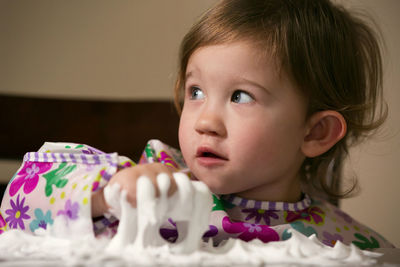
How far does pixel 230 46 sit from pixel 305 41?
15cm

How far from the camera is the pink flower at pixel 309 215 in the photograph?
91 centimetres

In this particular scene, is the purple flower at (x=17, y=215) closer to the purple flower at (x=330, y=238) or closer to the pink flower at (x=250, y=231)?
the pink flower at (x=250, y=231)

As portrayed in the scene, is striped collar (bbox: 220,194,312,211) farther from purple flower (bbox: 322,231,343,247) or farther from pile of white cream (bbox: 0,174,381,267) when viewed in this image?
pile of white cream (bbox: 0,174,381,267)

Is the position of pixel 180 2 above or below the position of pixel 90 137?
above

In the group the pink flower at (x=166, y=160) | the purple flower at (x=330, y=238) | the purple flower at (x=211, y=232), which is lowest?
the purple flower at (x=330, y=238)

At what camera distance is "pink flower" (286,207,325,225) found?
35.9 inches

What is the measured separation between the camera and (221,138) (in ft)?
2.62

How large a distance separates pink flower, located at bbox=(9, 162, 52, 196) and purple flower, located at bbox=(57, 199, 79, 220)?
12 cm

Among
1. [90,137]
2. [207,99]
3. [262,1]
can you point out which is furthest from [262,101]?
[90,137]

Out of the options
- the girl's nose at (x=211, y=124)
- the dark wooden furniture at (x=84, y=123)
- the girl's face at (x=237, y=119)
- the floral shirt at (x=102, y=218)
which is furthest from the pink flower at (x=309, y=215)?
the dark wooden furniture at (x=84, y=123)

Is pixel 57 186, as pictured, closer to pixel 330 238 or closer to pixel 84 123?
pixel 330 238

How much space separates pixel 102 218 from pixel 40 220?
106 millimetres

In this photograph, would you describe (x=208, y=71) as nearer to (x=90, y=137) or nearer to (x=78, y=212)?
(x=78, y=212)

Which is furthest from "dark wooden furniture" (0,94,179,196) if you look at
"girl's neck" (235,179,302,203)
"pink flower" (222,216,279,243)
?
"pink flower" (222,216,279,243)
